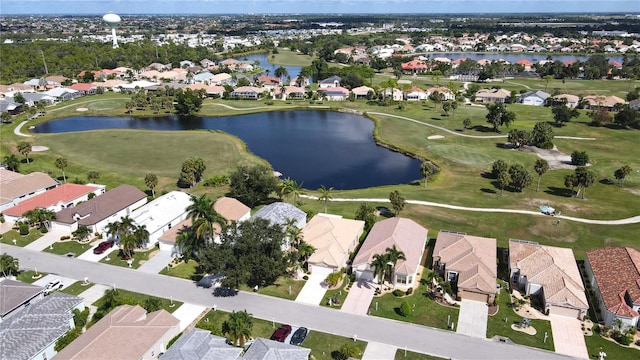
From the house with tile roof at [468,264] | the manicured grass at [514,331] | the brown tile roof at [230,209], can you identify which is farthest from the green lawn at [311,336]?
the brown tile roof at [230,209]

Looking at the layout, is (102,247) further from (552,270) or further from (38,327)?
(552,270)

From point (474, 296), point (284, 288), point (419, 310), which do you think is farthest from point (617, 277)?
point (284, 288)

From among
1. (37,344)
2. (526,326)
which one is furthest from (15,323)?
(526,326)

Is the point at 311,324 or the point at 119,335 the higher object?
the point at 119,335

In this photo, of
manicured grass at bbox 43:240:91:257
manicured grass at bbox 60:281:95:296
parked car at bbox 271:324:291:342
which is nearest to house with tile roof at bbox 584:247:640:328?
parked car at bbox 271:324:291:342

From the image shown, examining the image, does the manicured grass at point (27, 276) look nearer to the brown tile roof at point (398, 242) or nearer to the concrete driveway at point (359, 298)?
the concrete driveway at point (359, 298)

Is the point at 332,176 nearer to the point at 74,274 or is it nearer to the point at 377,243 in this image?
the point at 377,243
